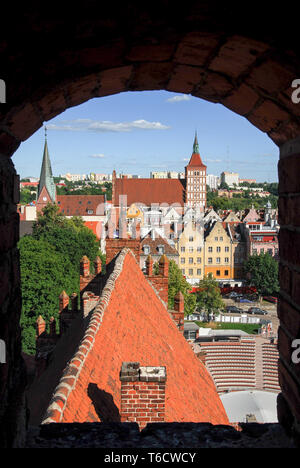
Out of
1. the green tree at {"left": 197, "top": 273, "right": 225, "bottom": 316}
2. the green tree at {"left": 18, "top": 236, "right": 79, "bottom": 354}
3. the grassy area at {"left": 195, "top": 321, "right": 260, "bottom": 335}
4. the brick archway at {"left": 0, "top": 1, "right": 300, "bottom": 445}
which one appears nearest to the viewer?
the brick archway at {"left": 0, "top": 1, "right": 300, "bottom": 445}

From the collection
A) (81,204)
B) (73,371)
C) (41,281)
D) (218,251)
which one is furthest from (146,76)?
(81,204)

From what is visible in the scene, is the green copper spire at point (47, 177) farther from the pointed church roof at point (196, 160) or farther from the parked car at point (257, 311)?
the parked car at point (257, 311)

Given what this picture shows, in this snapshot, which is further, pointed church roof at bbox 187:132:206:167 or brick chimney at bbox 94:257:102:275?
pointed church roof at bbox 187:132:206:167

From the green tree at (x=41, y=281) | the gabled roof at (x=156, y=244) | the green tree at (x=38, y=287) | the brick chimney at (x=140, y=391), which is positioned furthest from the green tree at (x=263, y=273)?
the brick chimney at (x=140, y=391)

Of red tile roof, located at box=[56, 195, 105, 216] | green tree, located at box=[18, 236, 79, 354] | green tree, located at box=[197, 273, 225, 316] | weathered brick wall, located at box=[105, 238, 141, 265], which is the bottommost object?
green tree, located at box=[197, 273, 225, 316]

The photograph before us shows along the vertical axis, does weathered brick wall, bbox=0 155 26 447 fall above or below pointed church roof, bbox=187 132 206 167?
below

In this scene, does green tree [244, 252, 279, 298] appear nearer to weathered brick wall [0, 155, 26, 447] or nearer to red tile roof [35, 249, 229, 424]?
red tile roof [35, 249, 229, 424]

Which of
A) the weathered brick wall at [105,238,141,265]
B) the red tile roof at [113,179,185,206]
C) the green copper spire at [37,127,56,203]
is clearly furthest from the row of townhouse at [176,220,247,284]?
the weathered brick wall at [105,238,141,265]

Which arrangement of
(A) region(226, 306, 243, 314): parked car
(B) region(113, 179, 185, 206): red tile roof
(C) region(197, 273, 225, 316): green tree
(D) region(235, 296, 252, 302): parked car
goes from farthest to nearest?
(B) region(113, 179, 185, 206): red tile roof → (D) region(235, 296, 252, 302): parked car → (A) region(226, 306, 243, 314): parked car → (C) region(197, 273, 225, 316): green tree
